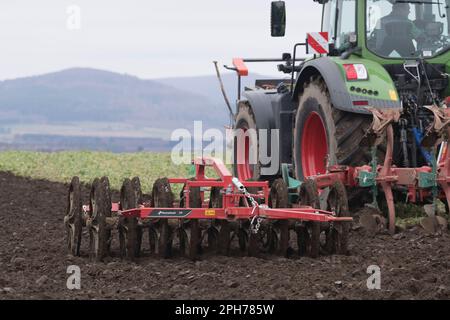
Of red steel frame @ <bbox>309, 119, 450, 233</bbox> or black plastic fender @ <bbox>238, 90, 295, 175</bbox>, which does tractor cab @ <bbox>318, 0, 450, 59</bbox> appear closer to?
Result: red steel frame @ <bbox>309, 119, 450, 233</bbox>

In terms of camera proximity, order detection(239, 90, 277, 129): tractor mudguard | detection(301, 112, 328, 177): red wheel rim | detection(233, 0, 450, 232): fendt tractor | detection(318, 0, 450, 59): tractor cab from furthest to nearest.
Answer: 1. detection(239, 90, 277, 129): tractor mudguard
2. detection(301, 112, 328, 177): red wheel rim
3. detection(318, 0, 450, 59): tractor cab
4. detection(233, 0, 450, 232): fendt tractor

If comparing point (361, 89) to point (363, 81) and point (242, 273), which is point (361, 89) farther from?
point (242, 273)

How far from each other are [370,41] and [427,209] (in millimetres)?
1782

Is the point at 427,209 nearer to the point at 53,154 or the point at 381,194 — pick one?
the point at 381,194

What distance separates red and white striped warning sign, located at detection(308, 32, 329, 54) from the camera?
997 centimetres

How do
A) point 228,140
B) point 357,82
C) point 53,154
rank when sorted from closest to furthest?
point 357,82 → point 228,140 → point 53,154

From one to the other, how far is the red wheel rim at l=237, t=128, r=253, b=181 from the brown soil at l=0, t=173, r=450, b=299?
3.50 m

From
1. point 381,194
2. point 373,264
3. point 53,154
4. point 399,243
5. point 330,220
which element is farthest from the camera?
point 53,154

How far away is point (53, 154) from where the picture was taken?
22.6 m

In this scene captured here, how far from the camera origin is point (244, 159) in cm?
1235

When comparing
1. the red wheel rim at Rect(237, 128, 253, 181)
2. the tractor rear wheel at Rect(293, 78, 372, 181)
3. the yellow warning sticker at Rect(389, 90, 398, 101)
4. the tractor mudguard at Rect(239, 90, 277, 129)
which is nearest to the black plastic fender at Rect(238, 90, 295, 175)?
the tractor mudguard at Rect(239, 90, 277, 129)

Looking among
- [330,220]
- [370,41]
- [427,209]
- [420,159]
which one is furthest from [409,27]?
[330,220]

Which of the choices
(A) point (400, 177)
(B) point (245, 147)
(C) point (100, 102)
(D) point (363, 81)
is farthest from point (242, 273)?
(C) point (100, 102)
